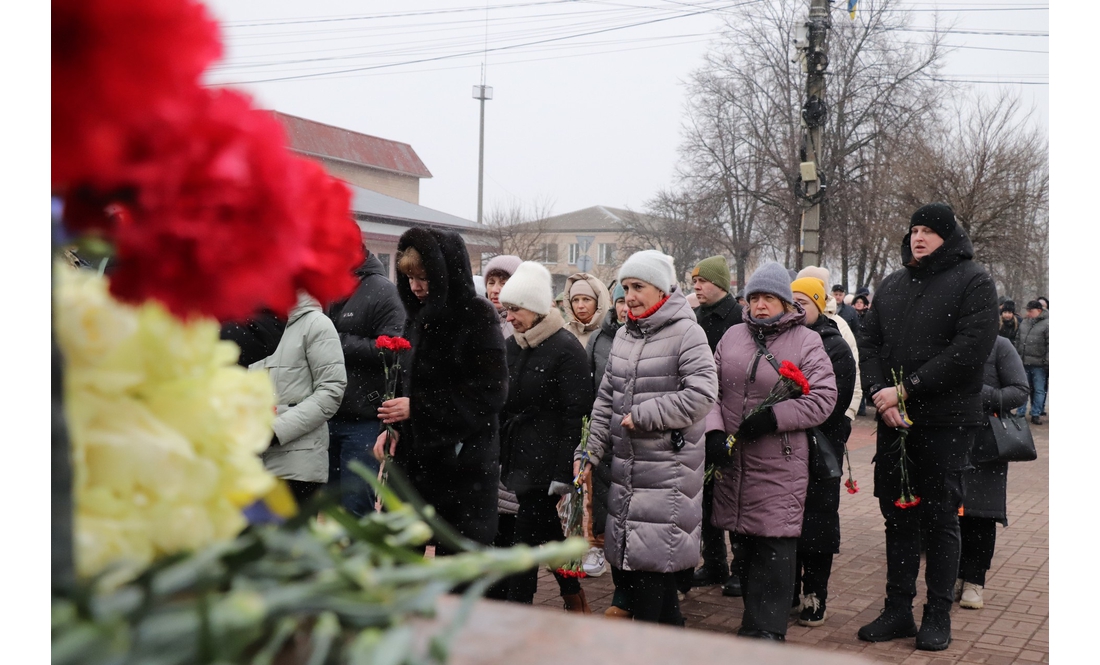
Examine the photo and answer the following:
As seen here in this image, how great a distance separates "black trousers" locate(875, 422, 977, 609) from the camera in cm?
442

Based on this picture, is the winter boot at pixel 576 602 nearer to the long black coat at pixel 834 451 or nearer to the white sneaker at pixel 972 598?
the long black coat at pixel 834 451

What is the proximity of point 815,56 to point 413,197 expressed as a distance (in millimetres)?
8372

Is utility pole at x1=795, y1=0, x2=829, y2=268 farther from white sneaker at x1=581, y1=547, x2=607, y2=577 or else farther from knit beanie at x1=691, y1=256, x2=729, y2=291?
white sneaker at x1=581, y1=547, x2=607, y2=577

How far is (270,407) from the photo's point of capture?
934mm

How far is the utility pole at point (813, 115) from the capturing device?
11797 millimetres

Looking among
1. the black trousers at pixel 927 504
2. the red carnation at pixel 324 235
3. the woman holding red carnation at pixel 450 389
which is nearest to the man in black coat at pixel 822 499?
the black trousers at pixel 927 504

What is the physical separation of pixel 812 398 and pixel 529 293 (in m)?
1.32

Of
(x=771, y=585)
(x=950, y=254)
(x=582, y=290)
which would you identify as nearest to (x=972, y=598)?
(x=771, y=585)

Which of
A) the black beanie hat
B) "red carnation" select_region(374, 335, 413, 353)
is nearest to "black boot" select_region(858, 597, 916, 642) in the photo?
the black beanie hat

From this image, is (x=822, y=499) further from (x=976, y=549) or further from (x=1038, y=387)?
(x=1038, y=387)

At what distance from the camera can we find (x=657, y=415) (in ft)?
13.3

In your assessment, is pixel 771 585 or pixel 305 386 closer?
pixel 305 386

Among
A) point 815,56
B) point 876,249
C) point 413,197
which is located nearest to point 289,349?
point 413,197
